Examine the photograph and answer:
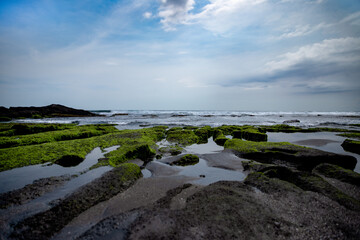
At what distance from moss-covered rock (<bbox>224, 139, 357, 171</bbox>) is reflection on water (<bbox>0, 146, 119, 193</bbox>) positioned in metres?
6.83

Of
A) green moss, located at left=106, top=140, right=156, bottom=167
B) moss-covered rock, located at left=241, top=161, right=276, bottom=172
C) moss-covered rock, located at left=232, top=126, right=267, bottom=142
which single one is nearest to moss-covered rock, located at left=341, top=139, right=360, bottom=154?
moss-covered rock, located at left=232, top=126, right=267, bottom=142

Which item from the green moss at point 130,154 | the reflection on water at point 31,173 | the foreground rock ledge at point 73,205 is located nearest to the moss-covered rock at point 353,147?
the green moss at point 130,154

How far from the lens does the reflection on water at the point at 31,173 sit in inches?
183

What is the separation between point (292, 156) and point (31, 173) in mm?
9566

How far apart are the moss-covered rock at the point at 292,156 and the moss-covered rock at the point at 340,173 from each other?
785 millimetres

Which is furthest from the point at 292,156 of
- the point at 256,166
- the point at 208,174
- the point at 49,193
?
the point at 49,193

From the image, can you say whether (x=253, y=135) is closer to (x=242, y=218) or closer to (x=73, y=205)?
(x=242, y=218)

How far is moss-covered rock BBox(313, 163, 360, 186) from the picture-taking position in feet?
14.6

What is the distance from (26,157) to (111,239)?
21.5ft

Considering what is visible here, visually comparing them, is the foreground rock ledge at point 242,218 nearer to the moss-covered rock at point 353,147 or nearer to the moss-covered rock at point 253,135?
the moss-covered rock at point 353,147

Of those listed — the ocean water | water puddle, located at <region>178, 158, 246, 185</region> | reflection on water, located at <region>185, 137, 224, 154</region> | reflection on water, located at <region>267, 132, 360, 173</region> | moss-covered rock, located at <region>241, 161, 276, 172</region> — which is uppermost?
the ocean water

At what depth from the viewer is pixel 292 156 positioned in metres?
6.64

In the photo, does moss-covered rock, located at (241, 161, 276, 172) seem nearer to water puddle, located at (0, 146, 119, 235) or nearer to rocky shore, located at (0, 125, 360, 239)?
rocky shore, located at (0, 125, 360, 239)

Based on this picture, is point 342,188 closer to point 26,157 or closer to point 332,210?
point 332,210
